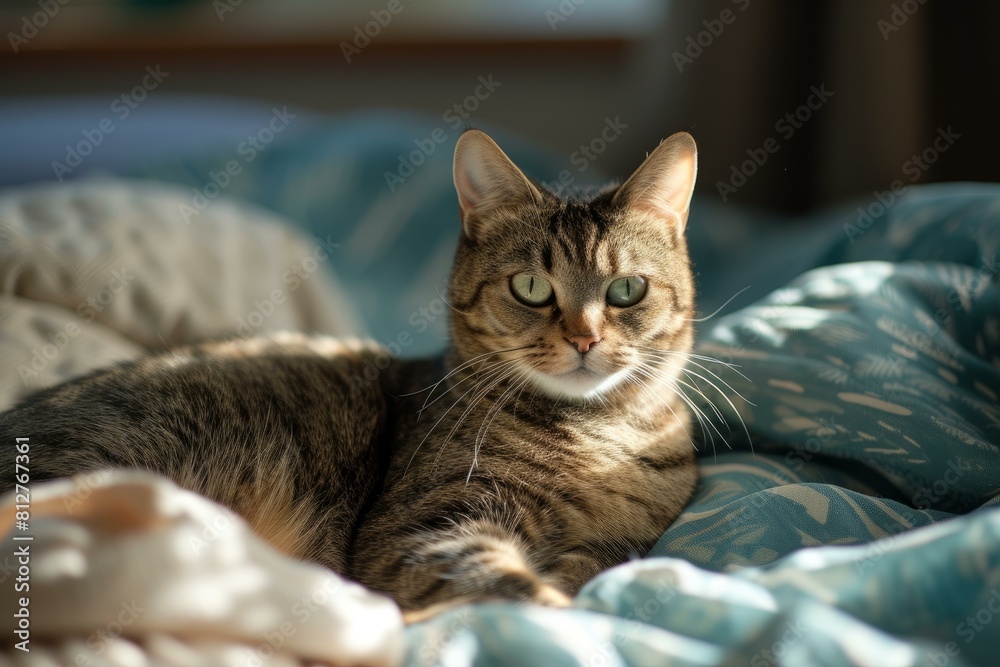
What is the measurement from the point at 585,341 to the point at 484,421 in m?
0.22

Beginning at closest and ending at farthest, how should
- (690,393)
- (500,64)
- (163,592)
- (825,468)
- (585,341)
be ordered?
(163,592) → (585,341) → (825,468) → (690,393) → (500,64)

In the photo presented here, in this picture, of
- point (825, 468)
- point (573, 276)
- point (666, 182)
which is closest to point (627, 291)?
point (573, 276)

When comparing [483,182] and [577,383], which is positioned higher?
[483,182]

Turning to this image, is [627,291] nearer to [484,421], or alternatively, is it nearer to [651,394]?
[651,394]

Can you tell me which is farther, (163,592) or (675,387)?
(675,387)

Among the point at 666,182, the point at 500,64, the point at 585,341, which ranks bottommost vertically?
the point at 585,341

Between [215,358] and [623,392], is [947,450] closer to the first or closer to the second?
[623,392]

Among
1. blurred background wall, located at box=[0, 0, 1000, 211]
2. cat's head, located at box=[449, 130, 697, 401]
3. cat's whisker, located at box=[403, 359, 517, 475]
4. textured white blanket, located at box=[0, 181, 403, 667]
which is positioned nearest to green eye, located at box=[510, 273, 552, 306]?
cat's head, located at box=[449, 130, 697, 401]

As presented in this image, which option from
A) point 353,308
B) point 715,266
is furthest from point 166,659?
point 715,266

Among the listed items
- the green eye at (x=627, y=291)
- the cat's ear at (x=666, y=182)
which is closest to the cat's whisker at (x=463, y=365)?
the green eye at (x=627, y=291)

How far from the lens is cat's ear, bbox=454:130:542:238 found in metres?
1.31

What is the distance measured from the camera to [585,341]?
3.84 feet

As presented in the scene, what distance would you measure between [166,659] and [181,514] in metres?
0.13

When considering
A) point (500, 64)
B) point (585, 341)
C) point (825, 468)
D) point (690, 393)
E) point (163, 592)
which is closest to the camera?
point (163, 592)
